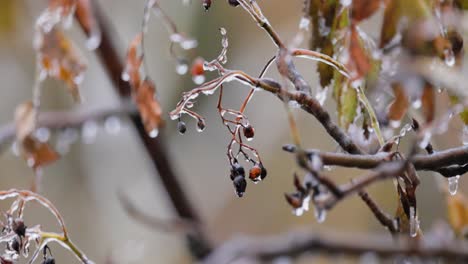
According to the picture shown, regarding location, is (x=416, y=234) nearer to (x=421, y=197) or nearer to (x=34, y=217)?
(x=421, y=197)

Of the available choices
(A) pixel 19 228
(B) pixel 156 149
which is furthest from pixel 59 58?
(B) pixel 156 149

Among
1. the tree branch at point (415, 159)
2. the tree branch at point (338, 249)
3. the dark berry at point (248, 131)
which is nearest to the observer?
the tree branch at point (338, 249)

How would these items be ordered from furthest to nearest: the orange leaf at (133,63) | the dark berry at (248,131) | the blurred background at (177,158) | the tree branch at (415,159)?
the blurred background at (177,158)
the orange leaf at (133,63)
the dark berry at (248,131)
the tree branch at (415,159)

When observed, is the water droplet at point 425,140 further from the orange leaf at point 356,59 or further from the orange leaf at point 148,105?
the orange leaf at point 148,105

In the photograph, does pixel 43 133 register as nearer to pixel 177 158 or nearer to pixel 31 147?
pixel 31 147

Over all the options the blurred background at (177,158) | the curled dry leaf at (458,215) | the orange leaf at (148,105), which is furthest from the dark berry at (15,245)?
the blurred background at (177,158)

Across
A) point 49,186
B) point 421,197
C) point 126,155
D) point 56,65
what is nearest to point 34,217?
point 49,186
